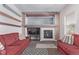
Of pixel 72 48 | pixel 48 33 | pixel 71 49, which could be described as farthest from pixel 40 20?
pixel 71 49

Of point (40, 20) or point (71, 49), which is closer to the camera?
point (71, 49)

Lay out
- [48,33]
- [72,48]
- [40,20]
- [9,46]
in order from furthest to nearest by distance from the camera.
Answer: [48,33], [40,20], [9,46], [72,48]

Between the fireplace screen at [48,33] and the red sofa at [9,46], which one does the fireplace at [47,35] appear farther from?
the red sofa at [9,46]

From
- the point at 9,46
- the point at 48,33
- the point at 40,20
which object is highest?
the point at 40,20

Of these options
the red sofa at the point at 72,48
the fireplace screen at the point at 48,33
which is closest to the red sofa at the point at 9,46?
the red sofa at the point at 72,48

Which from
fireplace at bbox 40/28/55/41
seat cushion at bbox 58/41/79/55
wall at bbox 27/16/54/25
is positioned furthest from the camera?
fireplace at bbox 40/28/55/41

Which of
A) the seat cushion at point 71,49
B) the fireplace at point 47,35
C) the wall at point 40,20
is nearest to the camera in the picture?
the seat cushion at point 71,49

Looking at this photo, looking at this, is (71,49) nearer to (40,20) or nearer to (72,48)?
(72,48)

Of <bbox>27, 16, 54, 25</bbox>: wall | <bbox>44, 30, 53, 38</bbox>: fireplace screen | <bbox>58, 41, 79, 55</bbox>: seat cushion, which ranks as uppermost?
<bbox>27, 16, 54, 25</bbox>: wall

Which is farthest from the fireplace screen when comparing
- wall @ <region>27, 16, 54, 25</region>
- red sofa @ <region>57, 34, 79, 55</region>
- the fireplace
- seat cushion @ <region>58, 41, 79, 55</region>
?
seat cushion @ <region>58, 41, 79, 55</region>

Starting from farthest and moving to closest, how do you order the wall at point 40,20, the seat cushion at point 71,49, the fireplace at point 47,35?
1. the fireplace at point 47,35
2. the wall at point 40,20
3. the seat cushion at point 71,49

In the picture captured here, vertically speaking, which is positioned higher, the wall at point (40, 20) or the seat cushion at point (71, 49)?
the wall at point (40, 20)

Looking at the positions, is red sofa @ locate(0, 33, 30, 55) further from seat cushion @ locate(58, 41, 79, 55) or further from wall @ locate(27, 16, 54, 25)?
wall @ locate(27, 16, 54, 25)
